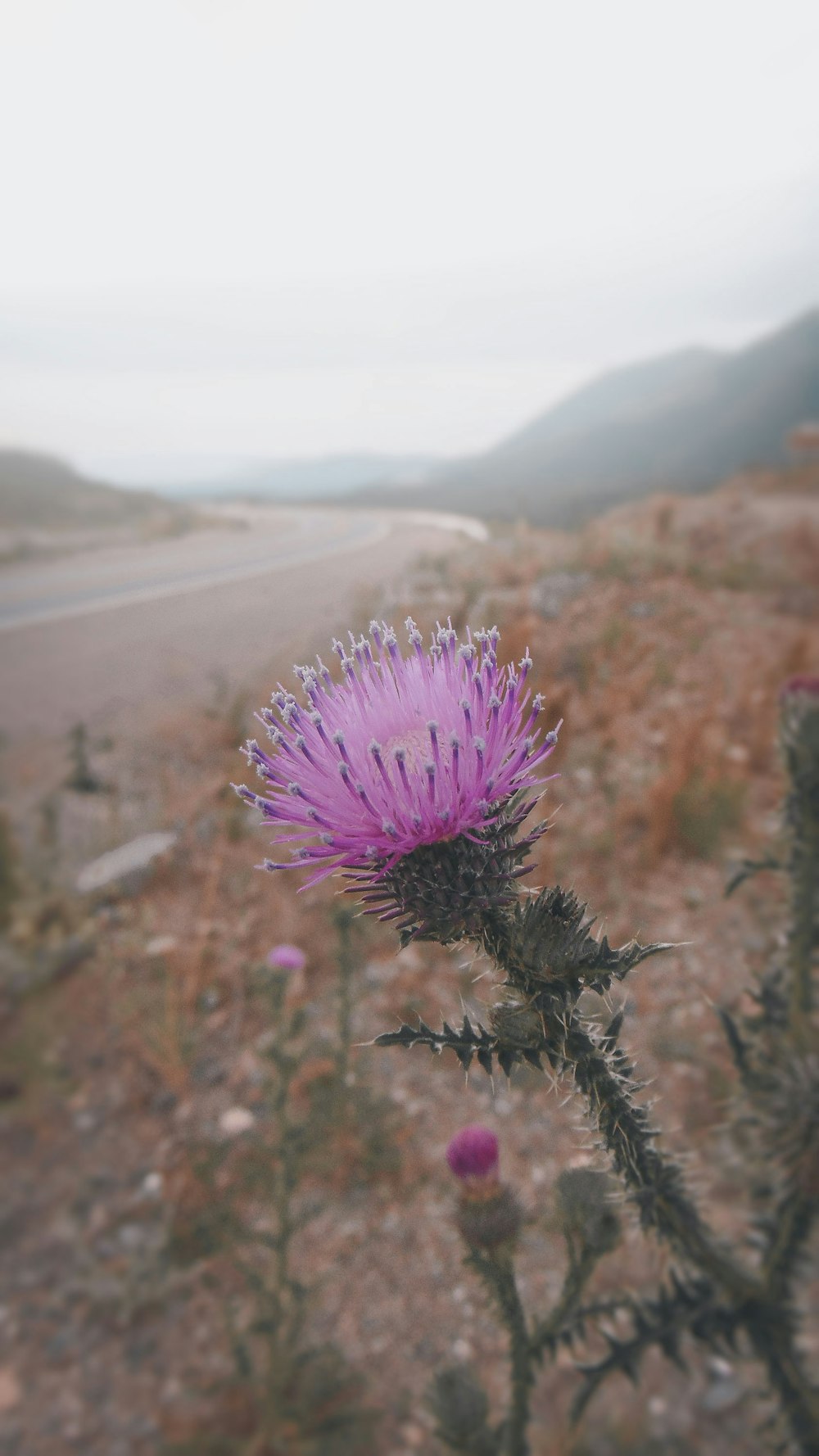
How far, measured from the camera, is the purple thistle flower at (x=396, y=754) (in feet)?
3.24

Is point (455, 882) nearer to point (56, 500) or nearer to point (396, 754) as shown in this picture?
point (396, 754)

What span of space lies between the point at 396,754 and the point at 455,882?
7.6 inches

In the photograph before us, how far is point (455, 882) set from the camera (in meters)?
0.99

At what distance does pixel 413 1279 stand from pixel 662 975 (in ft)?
4.99

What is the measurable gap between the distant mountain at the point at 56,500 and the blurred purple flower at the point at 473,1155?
167 inches

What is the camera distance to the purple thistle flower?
0.99m

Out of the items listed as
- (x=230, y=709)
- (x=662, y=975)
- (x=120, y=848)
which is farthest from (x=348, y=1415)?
(x=230, y=709)

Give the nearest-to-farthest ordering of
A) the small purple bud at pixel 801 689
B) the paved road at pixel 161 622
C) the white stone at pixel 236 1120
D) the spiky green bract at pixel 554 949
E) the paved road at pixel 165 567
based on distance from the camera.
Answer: the spiky green bract at pixel 554 949 < the small purple bud at pixel 801 689 < the white stone at pixel 236 1120 < the paved road at pixel 161 622 < the paved road at pixel 165 567

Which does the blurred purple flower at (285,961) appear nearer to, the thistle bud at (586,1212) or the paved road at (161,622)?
the thistle bud at (586,1212)

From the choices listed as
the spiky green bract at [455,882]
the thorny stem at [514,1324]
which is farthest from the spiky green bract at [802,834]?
the spiky green bract at [455,882]

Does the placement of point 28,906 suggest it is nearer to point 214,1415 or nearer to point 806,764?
point 214,1415

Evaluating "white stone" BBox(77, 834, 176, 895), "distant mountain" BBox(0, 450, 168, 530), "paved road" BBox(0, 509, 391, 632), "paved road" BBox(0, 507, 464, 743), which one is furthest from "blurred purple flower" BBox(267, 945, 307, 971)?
"distant mountain" BBox(0, 450, 168, 530)

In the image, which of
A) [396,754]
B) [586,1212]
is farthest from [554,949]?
[586,1212]

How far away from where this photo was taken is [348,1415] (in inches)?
80.5
